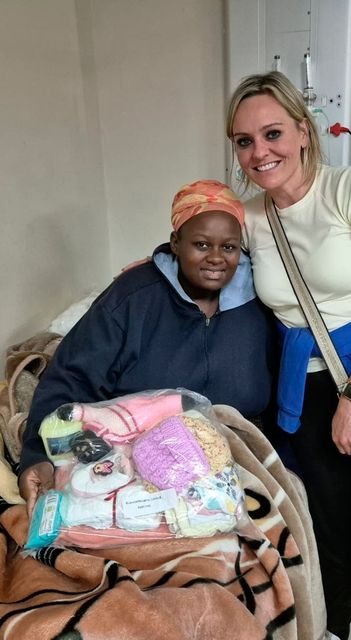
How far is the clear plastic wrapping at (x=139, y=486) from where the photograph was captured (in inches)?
34.6

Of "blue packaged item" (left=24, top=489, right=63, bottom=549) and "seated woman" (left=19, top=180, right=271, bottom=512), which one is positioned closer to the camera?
"blue packaged item" (left=24, top=489, right=63, bottom=549)

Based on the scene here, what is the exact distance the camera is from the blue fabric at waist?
1159 mm

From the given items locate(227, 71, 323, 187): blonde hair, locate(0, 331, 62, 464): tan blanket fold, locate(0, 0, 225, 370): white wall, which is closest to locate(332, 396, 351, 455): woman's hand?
locate(227, 71, 323, 187): blonde hair

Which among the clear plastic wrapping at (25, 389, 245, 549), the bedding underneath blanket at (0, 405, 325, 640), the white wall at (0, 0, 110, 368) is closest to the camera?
the bedding underneath blanket at (0, 405, 325, 640)

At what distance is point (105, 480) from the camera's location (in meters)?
0.90

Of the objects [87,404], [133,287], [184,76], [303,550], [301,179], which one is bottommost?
[303,550]

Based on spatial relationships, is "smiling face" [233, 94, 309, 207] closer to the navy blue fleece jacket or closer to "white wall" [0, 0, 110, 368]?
the navy blue fleece jacket

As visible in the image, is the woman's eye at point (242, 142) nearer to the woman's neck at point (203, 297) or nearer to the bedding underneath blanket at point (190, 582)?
the woman's neck at point (203, 297)

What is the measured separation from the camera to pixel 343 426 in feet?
3.68

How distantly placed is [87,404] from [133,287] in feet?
0.93

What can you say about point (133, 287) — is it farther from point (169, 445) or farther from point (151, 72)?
point (151, 72)

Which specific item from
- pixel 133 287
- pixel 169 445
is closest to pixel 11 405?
pixel 133 287

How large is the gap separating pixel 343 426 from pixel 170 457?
1.39 ft

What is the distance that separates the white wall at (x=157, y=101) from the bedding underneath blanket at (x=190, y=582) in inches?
49.6
